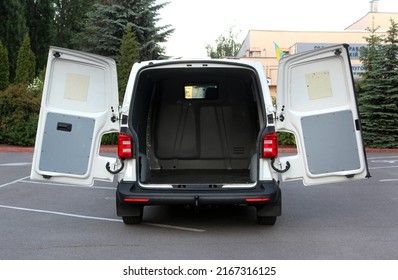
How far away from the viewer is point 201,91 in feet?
26.1

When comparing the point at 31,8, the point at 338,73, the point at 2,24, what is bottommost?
the point at 338,73

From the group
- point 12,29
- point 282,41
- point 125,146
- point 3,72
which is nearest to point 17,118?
point 3,72

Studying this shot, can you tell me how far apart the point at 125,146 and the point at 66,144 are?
748 mm

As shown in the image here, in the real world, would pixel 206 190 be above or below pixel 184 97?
below

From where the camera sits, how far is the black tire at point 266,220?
6668mm

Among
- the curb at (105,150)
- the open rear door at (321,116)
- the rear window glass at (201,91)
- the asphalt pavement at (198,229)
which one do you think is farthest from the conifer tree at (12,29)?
the open rear door at (321,116)

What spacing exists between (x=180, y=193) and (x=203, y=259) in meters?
1.08

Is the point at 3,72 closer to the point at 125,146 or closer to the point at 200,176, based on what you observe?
the point at 200,176

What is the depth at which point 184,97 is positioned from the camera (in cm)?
809

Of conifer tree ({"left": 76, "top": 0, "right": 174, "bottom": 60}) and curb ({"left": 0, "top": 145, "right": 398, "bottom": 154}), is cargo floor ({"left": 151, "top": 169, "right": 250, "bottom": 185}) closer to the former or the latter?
curb ({"left": 0, "top": 145, "right": 398, "bottom": 154})

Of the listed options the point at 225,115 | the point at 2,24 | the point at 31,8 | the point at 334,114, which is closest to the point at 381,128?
the point at 225,115

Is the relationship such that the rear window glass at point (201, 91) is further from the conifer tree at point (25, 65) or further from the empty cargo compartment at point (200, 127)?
the conifer tree at point (25, 65)

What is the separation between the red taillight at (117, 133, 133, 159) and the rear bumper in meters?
0.38

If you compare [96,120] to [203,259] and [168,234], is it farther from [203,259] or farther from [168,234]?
[203,259]
